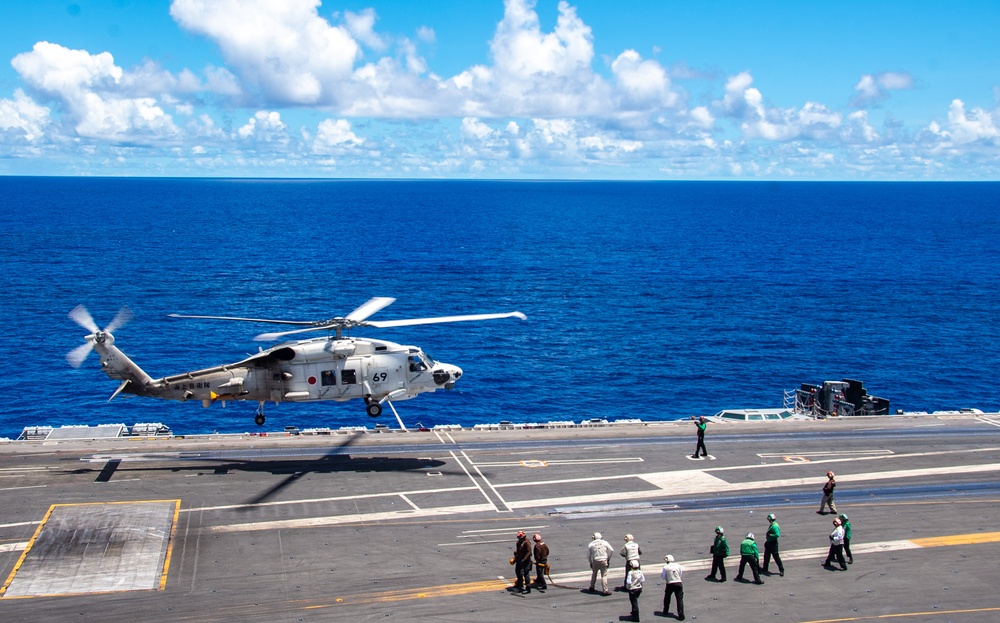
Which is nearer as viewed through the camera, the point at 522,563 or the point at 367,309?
the point at 522,563

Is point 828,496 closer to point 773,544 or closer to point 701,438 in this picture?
point 773,544

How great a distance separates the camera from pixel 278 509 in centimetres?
3316

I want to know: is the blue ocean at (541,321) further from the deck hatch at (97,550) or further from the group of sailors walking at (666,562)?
the group of sailors walking at (666,562)

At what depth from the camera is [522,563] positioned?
25609 millimetres

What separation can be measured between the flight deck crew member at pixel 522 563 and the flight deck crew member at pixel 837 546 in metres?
9.70

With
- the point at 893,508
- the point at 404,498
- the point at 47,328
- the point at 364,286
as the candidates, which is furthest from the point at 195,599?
the point at 364,286

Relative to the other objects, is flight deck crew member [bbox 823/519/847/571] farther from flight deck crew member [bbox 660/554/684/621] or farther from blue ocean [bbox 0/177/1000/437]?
blue ocean [bbox 0/177/1000/437]

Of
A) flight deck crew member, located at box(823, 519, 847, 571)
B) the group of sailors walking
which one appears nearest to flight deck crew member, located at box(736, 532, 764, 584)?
the group of sailors walking

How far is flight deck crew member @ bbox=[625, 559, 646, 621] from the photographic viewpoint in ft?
76.0

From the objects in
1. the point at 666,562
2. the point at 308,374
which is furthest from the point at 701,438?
the point at 308,374

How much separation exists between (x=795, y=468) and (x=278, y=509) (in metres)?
22.7

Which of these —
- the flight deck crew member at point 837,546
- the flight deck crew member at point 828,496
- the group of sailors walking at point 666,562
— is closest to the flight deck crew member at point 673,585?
the group of sailors walking at point 666,562

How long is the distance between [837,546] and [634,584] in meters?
8.30

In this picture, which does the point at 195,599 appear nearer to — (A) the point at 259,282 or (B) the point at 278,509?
(B) the point at 278,509
